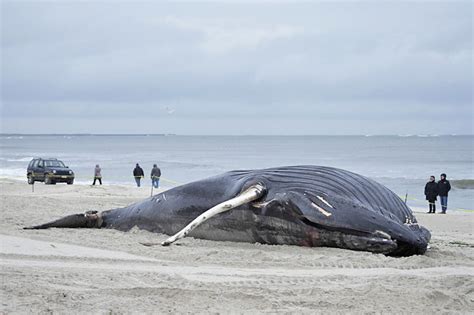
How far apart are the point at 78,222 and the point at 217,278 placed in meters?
5.68

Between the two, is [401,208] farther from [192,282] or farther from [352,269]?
[192,282]

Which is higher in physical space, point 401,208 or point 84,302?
point 401,208

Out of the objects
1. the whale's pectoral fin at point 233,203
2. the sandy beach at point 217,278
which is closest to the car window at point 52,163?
the sandy beach at point 217,278

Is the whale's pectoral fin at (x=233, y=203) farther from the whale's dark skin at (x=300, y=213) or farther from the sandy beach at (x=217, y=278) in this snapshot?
the sandy beach at (x=217, y=278)

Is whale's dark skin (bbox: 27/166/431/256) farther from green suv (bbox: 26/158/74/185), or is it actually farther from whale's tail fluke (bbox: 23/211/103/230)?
green suv (bbox: 26/158/74/185)

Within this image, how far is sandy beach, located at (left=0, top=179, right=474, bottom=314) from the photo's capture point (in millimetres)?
5965

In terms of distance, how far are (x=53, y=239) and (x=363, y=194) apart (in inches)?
185

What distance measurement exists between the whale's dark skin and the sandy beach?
241mm

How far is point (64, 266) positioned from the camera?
25.3 feet

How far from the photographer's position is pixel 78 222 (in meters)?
12.3

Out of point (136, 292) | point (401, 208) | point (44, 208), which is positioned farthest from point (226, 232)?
point (44, 208)

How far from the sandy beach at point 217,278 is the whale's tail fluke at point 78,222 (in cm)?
110

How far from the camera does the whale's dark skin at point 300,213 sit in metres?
9.26

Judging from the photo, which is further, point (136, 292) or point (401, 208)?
point (401, 208)
